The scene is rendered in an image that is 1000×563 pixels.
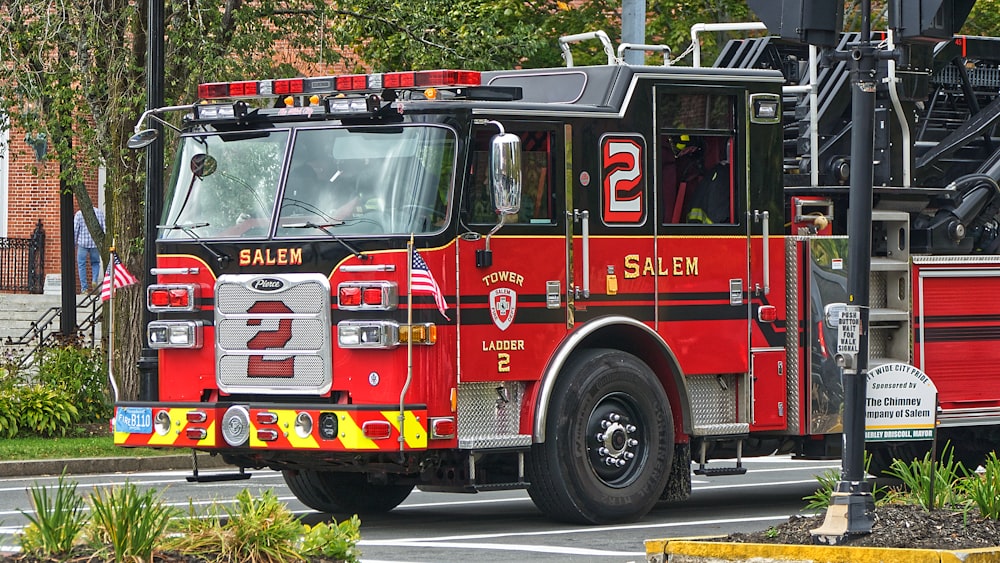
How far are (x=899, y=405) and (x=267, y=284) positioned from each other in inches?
175

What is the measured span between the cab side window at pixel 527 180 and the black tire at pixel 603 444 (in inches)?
41.2

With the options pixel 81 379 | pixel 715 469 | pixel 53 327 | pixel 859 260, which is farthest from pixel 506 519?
pixel 53 327

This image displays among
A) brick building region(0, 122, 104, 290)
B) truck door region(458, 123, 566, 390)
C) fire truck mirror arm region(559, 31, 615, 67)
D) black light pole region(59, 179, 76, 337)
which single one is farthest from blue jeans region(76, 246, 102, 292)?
truck door region(458, 123, 566, 390)

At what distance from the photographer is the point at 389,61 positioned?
23672 mm

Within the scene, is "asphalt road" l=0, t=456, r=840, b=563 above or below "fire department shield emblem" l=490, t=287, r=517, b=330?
below

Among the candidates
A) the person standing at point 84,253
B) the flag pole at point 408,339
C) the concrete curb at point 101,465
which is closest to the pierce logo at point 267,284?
the flag pole at point 408,339

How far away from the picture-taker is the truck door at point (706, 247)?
490 inches

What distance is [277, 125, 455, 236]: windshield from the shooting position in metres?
11.3

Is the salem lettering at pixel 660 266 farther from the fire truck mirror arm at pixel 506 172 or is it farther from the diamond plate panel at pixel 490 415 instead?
the fire truck mirror arm at pixel 506 172

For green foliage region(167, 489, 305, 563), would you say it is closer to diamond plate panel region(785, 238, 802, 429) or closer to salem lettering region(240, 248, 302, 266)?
salem lettering region(240, 248, 302, 266)

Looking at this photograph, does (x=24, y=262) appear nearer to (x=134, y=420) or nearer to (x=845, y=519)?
(x=134, y=420)

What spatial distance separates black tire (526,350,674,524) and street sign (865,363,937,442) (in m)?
1.44

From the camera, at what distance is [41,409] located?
63.7ft

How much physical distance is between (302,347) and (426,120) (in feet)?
5.41
